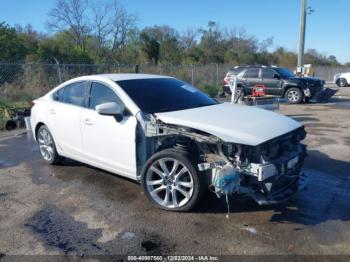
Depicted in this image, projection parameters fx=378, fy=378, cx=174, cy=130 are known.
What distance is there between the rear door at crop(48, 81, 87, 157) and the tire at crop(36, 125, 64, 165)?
219 millimetres

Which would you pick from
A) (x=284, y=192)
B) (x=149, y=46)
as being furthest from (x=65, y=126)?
(x=149, y=46)

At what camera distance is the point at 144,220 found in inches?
171

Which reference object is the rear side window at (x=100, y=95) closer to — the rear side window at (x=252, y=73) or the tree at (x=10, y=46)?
the rear side window at (x=252, y=73)

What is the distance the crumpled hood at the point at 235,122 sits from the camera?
4.06m

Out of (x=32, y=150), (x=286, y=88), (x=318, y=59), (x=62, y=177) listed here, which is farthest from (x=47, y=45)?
(x=318, y=59)

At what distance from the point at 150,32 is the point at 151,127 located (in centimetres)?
4646

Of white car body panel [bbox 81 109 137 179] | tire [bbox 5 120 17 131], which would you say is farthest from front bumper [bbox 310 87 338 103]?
white car body panel [bbox 81 109 137 179]

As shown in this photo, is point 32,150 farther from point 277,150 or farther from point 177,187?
point 277,150

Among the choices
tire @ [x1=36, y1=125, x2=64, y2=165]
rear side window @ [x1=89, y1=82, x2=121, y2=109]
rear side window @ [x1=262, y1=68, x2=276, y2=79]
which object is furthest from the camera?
rear side window @ [x1=262, y1=68, x2=276, y2=79]

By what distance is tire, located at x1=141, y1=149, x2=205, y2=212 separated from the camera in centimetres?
428

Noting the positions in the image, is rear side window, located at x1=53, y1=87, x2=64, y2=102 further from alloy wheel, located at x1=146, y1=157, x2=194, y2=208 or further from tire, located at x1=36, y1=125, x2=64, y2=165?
alloy wheel, located at x1=146, y1=157, x2=194, y2=208

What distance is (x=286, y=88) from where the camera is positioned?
664 inches

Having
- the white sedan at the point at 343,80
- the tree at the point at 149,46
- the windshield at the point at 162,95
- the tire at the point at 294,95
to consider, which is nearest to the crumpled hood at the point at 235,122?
the windshield at the point at 162,95

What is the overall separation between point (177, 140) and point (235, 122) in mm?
726
